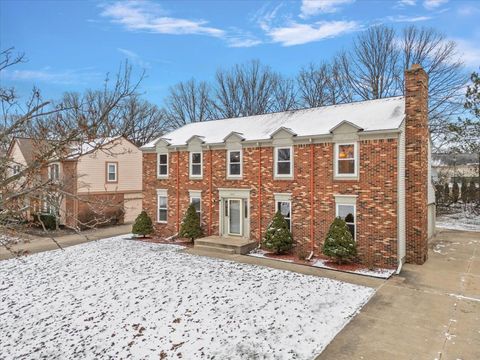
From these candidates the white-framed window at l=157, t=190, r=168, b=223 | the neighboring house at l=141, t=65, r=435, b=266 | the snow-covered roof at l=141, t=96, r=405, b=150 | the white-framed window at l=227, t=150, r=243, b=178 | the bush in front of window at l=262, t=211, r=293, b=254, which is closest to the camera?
the neighboring house at l=141, t=65, r=435, b=266

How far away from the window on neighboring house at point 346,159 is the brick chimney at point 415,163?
1929mm

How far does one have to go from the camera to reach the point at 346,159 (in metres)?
12.4

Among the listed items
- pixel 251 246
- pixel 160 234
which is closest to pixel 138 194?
pixel 160 234

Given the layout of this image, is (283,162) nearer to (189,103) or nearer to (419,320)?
(419,320)

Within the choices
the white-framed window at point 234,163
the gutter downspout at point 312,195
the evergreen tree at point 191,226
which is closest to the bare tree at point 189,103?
the white-framed window at point 234,163

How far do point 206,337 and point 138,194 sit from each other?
19.0 metres

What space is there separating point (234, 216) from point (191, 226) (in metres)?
2.16

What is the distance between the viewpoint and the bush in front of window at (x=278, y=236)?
42.5ft

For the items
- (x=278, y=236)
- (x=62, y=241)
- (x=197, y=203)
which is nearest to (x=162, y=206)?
(x=197, y=203)

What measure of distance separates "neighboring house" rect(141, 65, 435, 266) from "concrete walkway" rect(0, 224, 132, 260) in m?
3.84

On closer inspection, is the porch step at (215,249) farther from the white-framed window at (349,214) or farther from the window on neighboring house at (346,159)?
the window on neighboring house at (346,159)

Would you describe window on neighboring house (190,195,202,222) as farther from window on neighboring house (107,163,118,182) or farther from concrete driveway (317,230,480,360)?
concrete driveway (317,230,480,360)

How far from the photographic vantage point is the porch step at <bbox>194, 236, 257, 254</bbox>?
1362 cm

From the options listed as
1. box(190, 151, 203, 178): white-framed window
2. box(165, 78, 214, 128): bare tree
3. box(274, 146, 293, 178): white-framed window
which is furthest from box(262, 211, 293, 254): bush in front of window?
box(165, 78, 214, 128): bare tree
